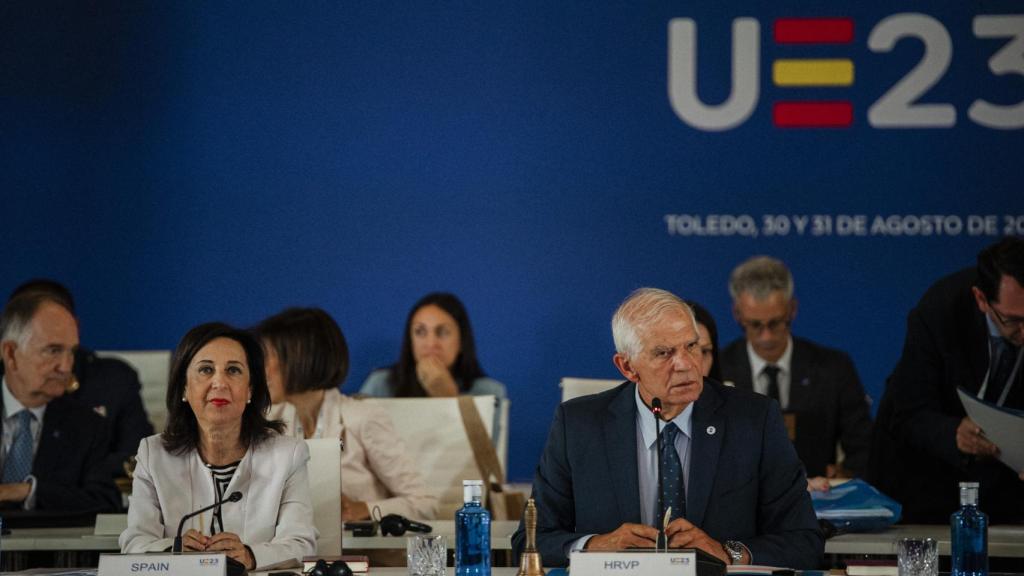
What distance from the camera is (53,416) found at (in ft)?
17.0

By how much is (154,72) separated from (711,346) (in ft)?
12.2

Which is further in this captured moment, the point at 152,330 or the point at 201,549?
the point at 152,330

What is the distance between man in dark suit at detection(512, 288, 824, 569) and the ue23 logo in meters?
3.41

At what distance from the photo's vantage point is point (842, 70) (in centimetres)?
679

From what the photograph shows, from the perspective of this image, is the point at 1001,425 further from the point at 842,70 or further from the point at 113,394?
the point at 113,394

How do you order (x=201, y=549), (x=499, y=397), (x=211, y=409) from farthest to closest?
1. (x=499, y=397)
2. (x=211, y=409)
3. (x=201, y=549)

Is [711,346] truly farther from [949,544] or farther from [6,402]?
[6,402]

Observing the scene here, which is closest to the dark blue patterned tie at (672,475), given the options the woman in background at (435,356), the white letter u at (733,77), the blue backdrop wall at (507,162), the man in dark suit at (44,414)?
the man in dark suit at (44,414)

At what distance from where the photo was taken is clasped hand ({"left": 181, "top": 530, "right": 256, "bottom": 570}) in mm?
3590

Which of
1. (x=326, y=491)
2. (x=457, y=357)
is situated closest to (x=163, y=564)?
(x=326, y=491)

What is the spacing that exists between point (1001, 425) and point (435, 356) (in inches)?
122

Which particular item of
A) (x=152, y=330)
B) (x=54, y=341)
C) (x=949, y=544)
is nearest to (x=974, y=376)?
(x=949, y=544)

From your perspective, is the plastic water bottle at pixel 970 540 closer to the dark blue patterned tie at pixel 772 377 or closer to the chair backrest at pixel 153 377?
the dark blue patterned tie at pixel 772 377

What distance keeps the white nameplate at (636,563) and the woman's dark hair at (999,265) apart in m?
2.06
